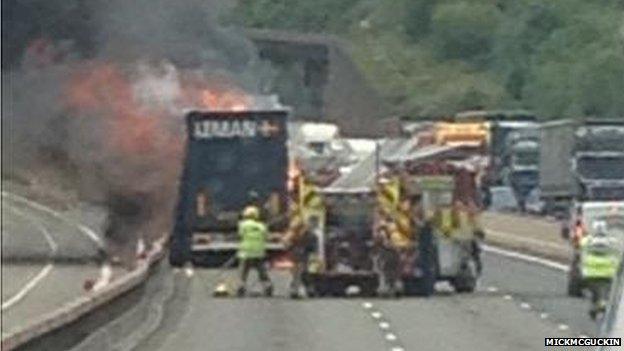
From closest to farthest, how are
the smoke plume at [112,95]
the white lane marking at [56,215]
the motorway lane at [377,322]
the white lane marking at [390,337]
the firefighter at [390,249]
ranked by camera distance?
the motorway lane at [377,322] → the white lane marking at [390,337] → the firefighter at [390,249] → the smoke plume at [112,95] → the white lane marking at [56,215]

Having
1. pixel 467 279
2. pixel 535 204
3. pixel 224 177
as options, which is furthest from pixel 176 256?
pixel 535 204

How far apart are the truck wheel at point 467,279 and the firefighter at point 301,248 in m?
2.95

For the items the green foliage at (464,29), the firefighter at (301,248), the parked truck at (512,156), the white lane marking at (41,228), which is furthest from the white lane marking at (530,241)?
the green foliage at (464,29)

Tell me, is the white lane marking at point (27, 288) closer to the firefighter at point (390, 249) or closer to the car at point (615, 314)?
the firefighter at point (390, 249)

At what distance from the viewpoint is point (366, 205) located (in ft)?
135

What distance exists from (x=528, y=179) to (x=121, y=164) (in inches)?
1616

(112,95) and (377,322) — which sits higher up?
(112,95)

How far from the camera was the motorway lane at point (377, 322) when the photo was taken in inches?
1178

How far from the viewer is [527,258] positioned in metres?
60.6

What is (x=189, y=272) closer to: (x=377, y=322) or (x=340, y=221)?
(x=340, y=221)

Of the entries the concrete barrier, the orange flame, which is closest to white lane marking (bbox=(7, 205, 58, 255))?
the orange flame

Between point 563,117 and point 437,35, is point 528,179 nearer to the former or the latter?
Result: point 563,117

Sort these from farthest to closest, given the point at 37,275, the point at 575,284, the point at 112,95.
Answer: the point at 112,95 < the point at 37,275 < the point at 575,284

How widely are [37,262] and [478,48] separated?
80.4 m
